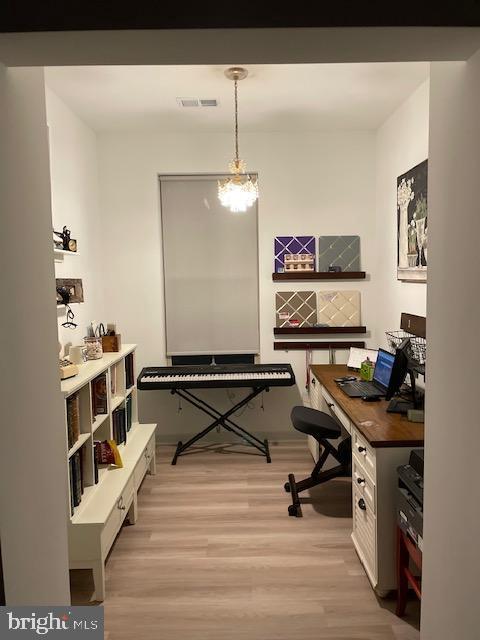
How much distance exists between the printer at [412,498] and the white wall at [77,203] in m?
2.25

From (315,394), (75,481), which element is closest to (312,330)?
(315,394)

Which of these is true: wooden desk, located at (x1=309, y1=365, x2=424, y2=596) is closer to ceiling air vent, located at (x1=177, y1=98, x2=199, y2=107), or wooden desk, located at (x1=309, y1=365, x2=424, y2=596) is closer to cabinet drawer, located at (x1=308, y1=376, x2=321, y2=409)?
cabinet drawer, located at (x1=308, y1=376, x2=321, y2=409)

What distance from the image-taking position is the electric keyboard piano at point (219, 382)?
3697 millimetres

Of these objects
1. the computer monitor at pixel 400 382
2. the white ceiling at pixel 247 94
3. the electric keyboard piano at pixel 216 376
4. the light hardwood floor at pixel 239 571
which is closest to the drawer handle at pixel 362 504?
the light hardwood floor at pixel 239 571

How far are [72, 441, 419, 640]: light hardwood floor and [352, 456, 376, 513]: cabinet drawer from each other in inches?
16.7

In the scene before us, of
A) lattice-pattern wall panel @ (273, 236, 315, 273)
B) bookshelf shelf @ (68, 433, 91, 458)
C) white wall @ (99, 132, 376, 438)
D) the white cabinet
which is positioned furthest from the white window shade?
the white cabinet

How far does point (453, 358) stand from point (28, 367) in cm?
106

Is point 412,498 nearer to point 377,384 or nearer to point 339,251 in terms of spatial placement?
point 377,384

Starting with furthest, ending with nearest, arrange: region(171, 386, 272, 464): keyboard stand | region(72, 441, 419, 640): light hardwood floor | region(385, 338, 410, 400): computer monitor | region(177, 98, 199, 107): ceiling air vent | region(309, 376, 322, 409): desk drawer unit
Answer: region(171, 386, 272, 464): keyboard stand → region(309, 376, 322, 409): desk drawer unit → region(177, 98, 199, 107): ceiling air vent → region(385, 338, 410, 400): computer monitor → region(72, 441, 419, 640): light hardwood floor

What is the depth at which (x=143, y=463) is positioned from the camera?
132 inches

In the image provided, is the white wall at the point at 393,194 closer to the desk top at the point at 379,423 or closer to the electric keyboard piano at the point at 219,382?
the desk top at the point at 379,423

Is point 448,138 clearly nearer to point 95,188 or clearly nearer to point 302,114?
point 302,114

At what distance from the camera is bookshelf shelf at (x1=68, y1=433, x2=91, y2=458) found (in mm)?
2350

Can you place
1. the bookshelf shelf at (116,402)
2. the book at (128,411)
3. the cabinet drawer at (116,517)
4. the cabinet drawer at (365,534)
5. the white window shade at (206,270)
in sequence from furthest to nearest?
the white window shade at (206,270), the book at (128,411), the bookshelf shelf at (116,402), the cabinet drawer at (116,517), the cabinet drawer at (365,534)
